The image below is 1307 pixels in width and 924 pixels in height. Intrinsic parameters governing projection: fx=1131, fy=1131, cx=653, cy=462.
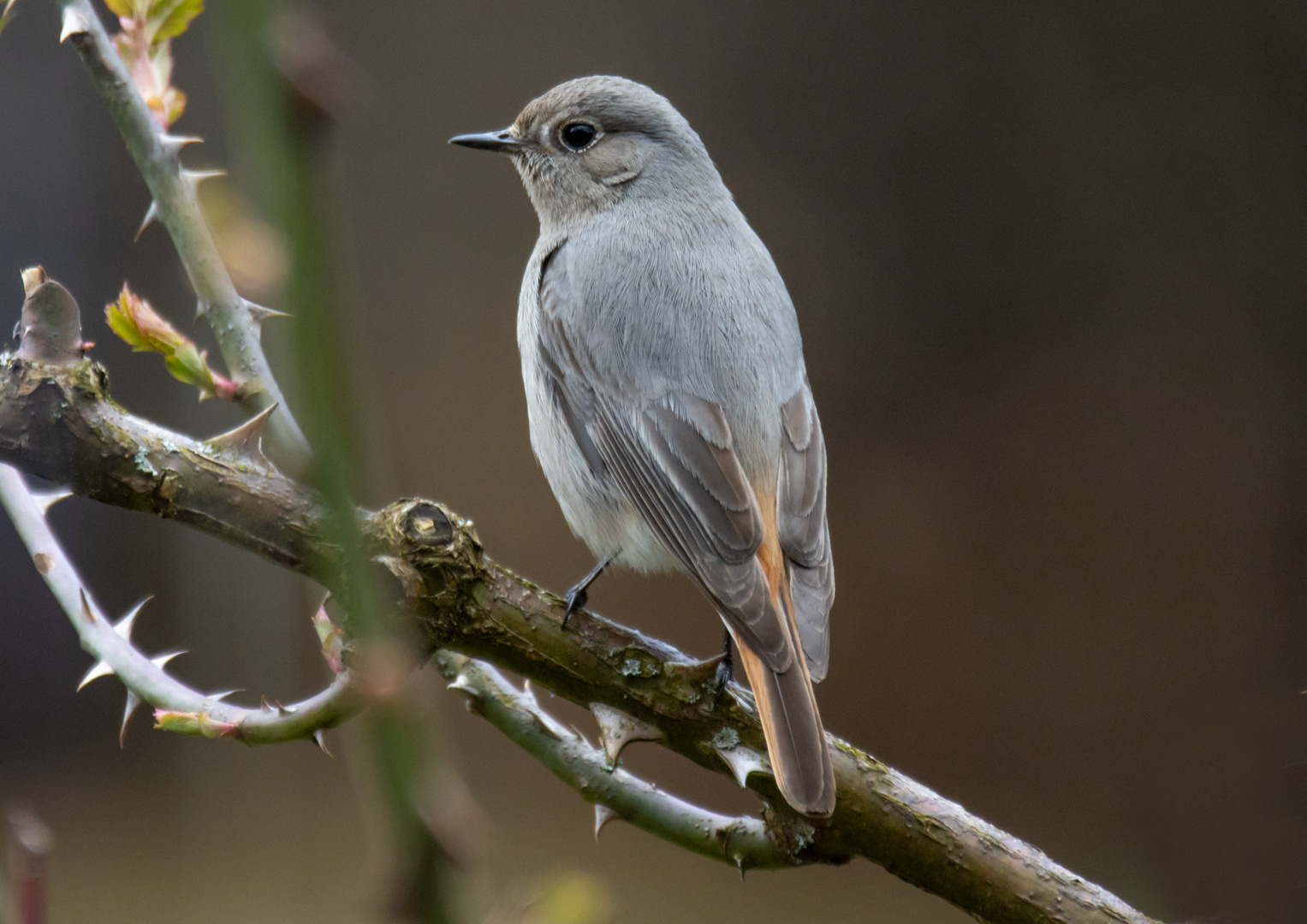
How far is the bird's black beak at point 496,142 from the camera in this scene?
261 centimetres

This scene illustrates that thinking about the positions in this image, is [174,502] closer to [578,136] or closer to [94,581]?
[578,136]

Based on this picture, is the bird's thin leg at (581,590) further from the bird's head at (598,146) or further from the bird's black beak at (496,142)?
the bird's black beak at (496,142)

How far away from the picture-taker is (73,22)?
1.29 metres

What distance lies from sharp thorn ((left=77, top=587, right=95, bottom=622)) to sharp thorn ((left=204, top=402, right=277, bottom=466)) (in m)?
0.22

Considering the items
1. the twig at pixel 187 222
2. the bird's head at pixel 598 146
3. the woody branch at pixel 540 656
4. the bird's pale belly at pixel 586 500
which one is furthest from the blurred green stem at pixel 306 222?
the bird's head at pixel 598 146

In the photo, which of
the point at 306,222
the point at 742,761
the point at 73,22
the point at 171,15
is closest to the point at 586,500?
the point at 742,761

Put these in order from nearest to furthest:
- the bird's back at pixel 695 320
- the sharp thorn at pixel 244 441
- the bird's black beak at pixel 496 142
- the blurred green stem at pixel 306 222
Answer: the blurred green stem at pixel 306 222 < the sharp thorn at pixel 244 441 < the bird's back at pixel 695 320 < the bird's black beak at pixel 496 142

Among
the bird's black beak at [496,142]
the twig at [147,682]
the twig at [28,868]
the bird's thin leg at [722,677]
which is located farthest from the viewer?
the bird's black beak at [496,142]

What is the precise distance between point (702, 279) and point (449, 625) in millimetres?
1061

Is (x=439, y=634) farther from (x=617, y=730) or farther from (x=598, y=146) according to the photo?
(x=598, y=146)

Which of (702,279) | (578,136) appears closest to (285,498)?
(702,279)

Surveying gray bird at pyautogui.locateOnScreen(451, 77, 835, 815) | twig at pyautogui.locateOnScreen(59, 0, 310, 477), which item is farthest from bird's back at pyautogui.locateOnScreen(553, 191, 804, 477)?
twig at pyautogui.locateOnScreen(59, 0, 310, 477)

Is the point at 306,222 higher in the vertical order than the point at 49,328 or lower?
higher

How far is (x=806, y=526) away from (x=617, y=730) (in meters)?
0.69
